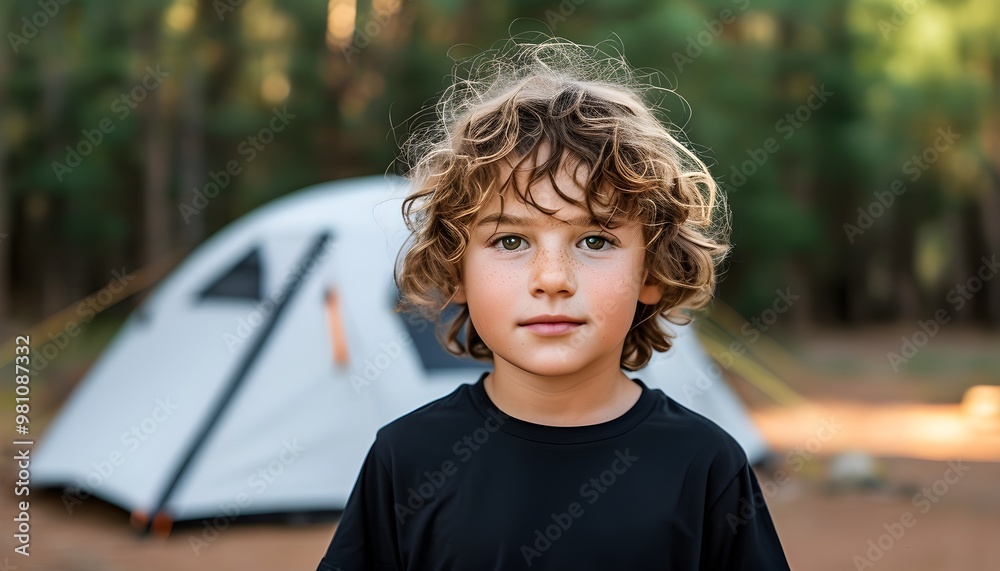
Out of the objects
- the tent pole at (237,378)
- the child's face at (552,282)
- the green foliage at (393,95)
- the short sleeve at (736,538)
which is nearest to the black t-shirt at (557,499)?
the short sleeve at (736,538)

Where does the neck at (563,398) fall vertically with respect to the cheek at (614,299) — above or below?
below

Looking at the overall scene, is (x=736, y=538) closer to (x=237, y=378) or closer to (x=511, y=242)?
(x=511, y=242)

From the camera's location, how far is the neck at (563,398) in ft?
4.63

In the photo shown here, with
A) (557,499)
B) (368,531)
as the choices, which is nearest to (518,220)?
(557,499)

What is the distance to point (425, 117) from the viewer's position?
37.0ft

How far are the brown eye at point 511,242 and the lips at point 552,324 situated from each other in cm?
11

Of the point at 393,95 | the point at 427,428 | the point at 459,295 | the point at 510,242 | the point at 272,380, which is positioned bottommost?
the point at 272,380

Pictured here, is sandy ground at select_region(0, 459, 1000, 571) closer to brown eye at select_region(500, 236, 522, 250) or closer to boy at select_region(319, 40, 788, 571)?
boy at select_region(319, 40, 788, 571)

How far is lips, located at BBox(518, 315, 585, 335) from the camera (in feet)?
4.35

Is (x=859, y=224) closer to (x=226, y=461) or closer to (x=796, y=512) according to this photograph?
(x=796, y=512)

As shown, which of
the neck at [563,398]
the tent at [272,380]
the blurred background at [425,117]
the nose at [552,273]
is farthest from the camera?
the blurred background at [425,117]

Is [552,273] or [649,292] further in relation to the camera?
[649,292]

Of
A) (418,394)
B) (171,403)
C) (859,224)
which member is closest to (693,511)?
(418,394)

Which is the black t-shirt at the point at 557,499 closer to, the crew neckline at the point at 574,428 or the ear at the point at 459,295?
the crew neckline at the point at 574,428
